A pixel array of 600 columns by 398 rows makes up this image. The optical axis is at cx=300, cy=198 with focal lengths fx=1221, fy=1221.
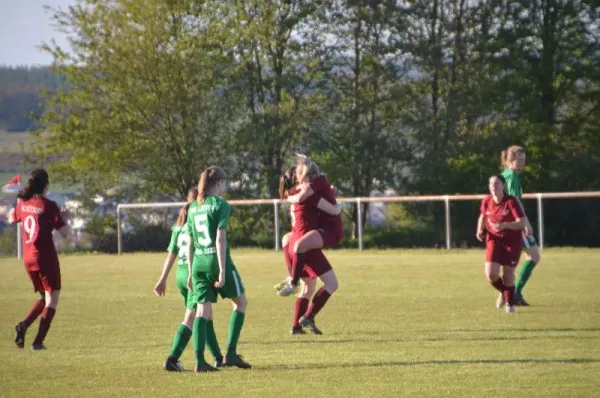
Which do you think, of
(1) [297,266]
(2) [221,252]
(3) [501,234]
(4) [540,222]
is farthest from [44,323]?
(4) [540,222]

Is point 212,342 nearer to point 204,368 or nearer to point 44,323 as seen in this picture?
point 204,368

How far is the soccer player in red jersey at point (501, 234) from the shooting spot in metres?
14.1

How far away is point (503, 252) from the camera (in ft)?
46.9

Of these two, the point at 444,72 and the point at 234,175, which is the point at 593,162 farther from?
the point at 234,175

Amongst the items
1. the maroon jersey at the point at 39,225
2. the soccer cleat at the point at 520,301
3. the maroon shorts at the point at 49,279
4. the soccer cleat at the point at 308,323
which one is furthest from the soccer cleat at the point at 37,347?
the soccer cleat at the point at 520,301

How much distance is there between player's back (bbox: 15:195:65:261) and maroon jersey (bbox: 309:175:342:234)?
2.55 meters

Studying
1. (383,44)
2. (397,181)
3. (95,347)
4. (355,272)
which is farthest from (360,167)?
(95,347)

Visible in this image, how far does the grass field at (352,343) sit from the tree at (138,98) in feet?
64.3

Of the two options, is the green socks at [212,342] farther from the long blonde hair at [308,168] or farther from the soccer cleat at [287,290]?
the long blonde hair at [308,168]

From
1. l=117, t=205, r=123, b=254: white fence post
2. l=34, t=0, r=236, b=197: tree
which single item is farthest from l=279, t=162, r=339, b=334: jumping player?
l=34, t=0, r=236, b=197: tree

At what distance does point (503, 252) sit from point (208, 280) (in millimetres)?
5675

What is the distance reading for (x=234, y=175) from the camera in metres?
42.2

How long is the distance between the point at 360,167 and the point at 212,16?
7226 mm

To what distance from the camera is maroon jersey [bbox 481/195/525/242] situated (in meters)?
14.1
